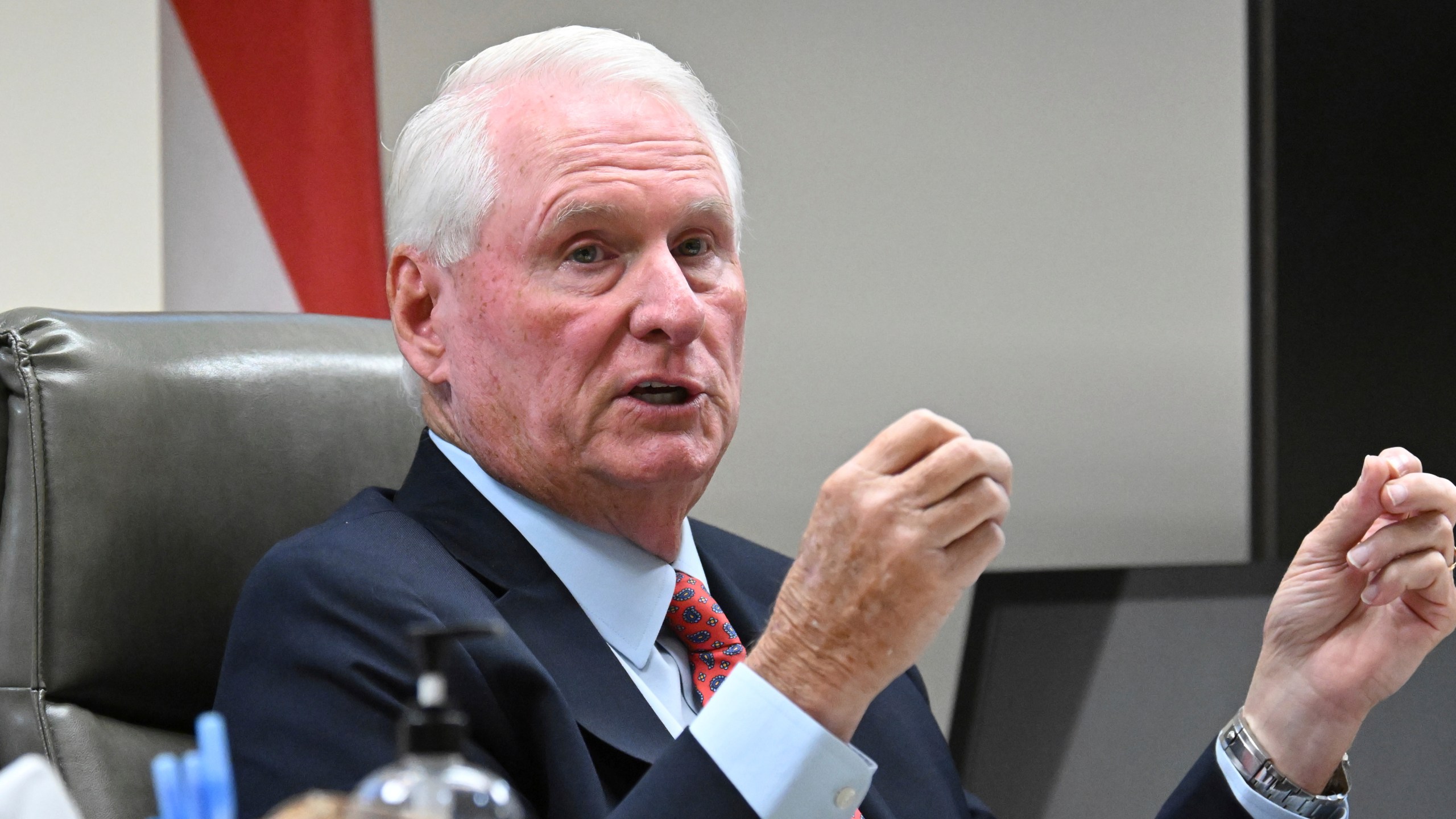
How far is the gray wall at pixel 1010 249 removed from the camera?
Answer: 2.64 meters

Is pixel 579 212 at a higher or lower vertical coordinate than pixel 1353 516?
higher

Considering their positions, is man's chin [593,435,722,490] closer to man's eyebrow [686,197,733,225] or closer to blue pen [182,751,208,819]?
man's eyebrow [686,197,733,225]

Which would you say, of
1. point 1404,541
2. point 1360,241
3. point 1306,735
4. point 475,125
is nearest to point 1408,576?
point 1404,541

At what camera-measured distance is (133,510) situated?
1.28 meters

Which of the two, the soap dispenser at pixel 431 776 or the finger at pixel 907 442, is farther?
the finger at pixel 907 442

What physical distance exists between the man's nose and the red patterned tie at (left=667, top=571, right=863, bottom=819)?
0.83ft

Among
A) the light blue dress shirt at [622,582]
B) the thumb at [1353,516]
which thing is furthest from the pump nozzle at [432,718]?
the thumb at [1353,516]

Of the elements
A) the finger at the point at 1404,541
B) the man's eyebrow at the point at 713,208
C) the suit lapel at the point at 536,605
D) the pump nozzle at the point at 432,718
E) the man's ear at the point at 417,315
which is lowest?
→ the suit lapel at the point at 536,605

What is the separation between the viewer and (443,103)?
1.37m

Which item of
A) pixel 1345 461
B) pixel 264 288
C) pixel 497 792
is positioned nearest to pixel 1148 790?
pixel 1345 461

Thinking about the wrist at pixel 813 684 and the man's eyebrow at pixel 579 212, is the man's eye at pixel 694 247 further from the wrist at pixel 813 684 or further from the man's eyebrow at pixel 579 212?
the wrist at pixel 813 684

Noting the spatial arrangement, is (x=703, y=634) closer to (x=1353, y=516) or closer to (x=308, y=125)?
(x=1353, y=516)

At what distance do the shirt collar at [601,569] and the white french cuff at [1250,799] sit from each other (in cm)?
55

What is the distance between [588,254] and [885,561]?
1.68 ft
